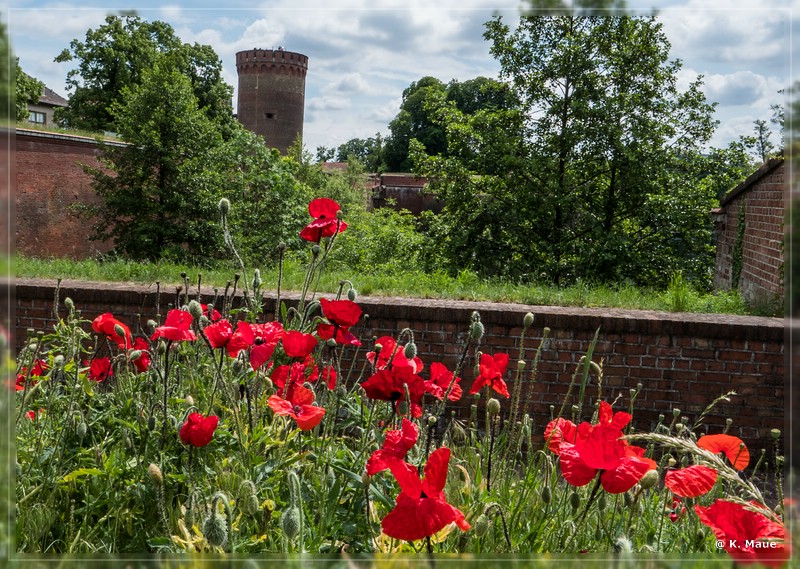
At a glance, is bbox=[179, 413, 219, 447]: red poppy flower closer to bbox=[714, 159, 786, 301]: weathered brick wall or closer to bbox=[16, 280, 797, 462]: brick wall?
bbox=[16, 280, 797, 462]: brick wall

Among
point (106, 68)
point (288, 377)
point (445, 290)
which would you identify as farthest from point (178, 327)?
point (106, 68)

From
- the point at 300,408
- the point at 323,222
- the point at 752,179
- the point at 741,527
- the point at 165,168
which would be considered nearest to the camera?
the point at 741,527

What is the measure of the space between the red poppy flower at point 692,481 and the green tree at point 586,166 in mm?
8895

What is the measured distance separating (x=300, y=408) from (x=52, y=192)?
2135cm

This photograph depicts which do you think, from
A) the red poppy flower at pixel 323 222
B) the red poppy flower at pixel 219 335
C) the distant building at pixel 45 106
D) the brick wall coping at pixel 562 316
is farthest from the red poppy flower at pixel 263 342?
the distant building at pixel 45 106

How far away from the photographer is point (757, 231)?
8500mm

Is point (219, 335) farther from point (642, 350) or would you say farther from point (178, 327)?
point (642, 350)

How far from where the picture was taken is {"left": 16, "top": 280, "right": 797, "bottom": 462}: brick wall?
502 cm

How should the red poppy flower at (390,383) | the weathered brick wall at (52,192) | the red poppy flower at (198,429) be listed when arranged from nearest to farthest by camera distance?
the red poppy flower at (390,383), the red poppy flower at (198,429), the weathered brick wall at (52,192)

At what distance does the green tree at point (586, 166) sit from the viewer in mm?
10094

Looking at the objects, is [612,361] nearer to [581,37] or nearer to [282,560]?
[282,560]

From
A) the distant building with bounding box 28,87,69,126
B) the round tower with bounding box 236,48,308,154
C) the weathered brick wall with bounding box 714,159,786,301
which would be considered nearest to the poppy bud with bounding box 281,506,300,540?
the weathered brick wall with bounding box 714,159,786,301

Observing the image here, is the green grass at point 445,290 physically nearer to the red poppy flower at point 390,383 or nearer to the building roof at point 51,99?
the red poppy flower at point 390,383

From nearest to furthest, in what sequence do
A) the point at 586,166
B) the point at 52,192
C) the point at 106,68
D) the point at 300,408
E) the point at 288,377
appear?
the point at 300,408
the point at 288,377
the point at 586,166
the point at 52,192
the point at 106,68
